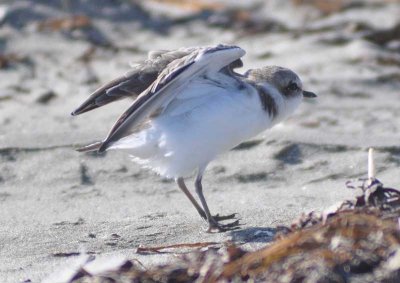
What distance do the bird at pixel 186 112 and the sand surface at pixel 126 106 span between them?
318 mm

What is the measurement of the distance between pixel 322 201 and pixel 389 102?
6.85ft

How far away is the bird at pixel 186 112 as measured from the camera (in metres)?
4.83

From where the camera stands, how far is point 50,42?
340 inches

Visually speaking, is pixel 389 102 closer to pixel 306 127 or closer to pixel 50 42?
pixel 306 127

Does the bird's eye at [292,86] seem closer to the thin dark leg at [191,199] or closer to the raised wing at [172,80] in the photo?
the raised wing at [172,80]

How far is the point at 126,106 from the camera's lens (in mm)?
7031

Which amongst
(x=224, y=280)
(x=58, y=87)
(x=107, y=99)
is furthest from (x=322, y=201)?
(x=58, y=87)

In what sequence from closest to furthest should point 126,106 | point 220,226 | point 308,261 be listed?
point 308,261, point 220,226, point 126,106

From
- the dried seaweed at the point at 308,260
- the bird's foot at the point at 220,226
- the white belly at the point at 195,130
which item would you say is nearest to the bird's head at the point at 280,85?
the white belly at the point at 195,130

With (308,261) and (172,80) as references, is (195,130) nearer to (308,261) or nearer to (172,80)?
(172,80)

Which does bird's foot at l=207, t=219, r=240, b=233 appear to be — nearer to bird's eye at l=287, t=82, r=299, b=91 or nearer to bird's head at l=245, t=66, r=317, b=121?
bird's head at l=245, t=66, r=317, b=121

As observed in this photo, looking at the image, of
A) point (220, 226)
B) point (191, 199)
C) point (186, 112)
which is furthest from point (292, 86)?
point (220, 226)

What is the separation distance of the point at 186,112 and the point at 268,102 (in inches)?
19.2

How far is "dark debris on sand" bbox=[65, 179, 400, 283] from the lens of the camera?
3588 mm
